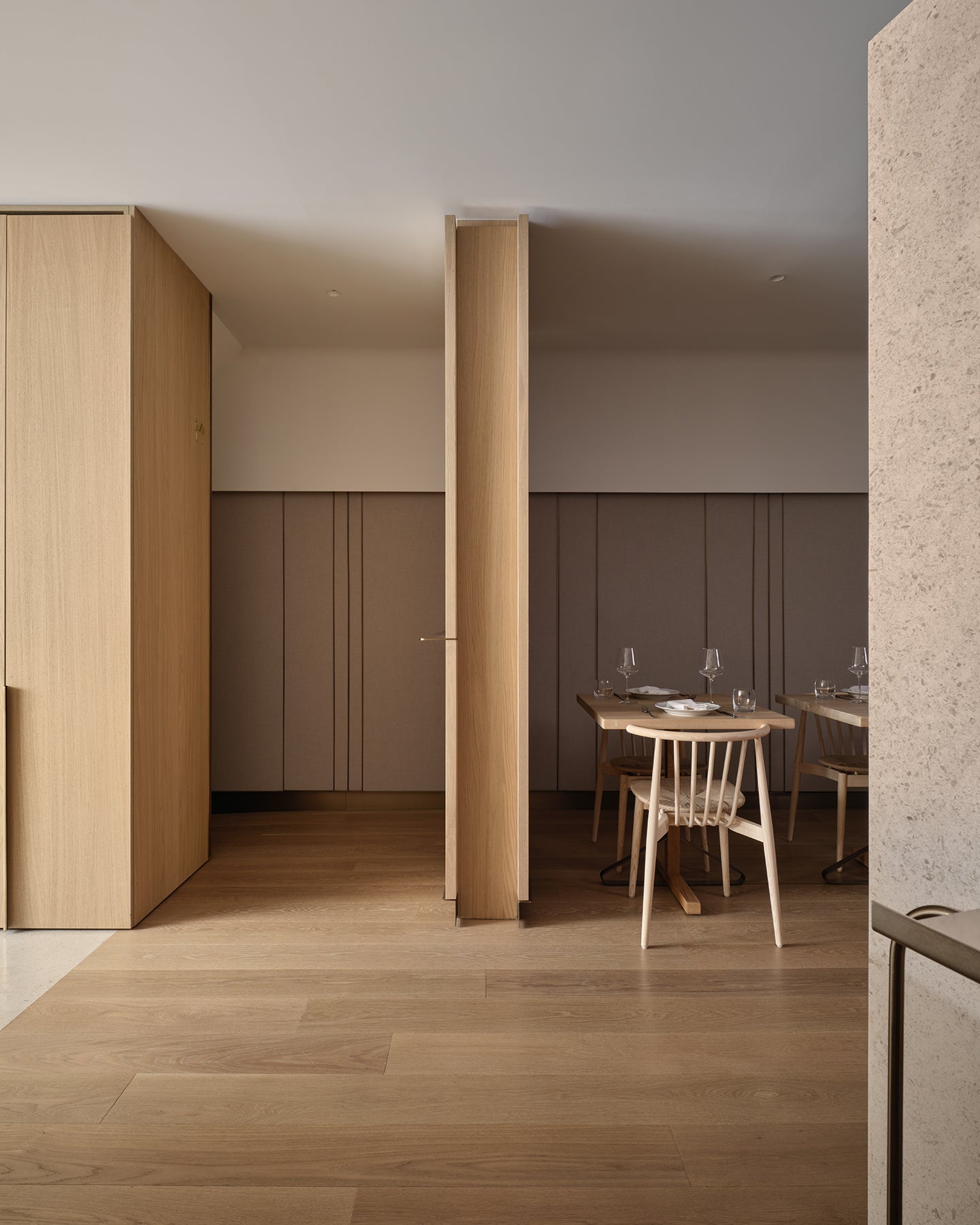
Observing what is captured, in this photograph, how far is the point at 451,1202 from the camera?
1763 millimetres

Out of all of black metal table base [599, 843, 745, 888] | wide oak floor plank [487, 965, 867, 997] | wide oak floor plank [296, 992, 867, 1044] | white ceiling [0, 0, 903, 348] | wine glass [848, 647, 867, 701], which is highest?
white ceiling [0, 0, 903, 348]

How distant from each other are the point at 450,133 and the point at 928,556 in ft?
7.86

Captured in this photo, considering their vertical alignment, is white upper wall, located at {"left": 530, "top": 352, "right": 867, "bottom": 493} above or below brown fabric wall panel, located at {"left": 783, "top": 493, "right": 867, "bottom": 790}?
above

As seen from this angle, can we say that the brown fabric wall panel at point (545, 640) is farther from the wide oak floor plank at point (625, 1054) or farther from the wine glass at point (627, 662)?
the wide oak floor plank at point (625, 1054)

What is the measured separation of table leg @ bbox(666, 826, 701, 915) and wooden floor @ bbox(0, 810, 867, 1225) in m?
0.09

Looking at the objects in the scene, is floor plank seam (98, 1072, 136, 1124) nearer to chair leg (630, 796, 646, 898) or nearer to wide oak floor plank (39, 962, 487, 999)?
wide oak floor plank (39, 962, 487, 999)

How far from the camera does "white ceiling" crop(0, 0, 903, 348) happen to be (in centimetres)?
238

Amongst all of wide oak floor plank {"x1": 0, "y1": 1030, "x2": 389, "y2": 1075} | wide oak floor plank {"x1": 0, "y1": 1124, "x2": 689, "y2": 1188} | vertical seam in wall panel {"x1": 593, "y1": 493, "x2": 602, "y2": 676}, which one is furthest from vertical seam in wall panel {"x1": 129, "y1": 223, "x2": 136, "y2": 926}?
vertical seam in wall panel {"x1": 593, "y1": 493, "x2": 602, "y2": 676}

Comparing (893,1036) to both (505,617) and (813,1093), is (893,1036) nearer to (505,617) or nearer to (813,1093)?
(813,1093)

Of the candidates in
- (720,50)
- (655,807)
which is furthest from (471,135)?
(655,807)

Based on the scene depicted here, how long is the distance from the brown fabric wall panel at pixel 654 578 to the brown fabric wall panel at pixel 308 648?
1.82 m

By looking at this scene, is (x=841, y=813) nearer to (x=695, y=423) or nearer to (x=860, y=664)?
(x=860, y=664)

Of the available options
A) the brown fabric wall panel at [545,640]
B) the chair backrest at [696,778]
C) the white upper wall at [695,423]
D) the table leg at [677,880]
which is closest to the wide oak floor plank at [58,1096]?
the chair backrest at [696,778]

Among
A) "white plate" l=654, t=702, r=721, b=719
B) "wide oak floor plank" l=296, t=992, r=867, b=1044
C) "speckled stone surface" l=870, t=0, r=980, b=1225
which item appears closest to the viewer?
"speckled stone surface" l=870, t=0, r=980, b=1225
